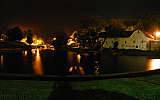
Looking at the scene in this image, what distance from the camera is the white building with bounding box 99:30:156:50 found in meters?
45.5

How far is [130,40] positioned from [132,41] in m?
0.91

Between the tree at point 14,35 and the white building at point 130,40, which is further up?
the tree at point 14,35

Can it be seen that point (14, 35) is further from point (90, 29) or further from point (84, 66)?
point (84, 66)

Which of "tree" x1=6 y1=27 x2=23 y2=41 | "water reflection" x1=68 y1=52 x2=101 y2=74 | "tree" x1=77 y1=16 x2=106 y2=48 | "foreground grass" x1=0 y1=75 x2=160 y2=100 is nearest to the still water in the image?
"water reflection" x1=68 y1=52 x2=101 y2=74

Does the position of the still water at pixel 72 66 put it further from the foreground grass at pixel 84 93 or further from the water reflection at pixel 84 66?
the foreground grass at pixel 84 93

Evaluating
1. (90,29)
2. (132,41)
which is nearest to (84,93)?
(90,29)

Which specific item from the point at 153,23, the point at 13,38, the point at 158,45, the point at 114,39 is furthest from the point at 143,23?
the point at 13,38

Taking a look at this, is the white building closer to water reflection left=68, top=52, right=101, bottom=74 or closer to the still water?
the still water

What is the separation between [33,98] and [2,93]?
1688 millimetres

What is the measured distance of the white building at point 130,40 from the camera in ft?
149

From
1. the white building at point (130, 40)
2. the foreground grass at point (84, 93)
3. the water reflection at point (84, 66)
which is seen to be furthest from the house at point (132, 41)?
the foreground grass at point (84, 93)

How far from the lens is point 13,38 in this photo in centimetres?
7325

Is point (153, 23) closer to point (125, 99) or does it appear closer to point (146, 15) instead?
point (146, 15)

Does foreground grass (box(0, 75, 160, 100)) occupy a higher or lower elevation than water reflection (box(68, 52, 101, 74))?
higher
